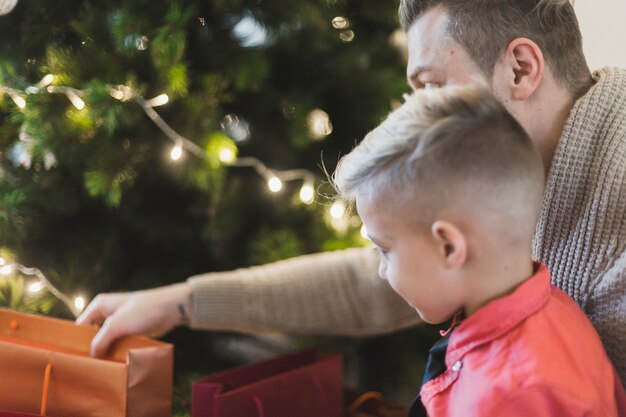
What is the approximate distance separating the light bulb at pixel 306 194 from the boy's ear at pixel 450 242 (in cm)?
60

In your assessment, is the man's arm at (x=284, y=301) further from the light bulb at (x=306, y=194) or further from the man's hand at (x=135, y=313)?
the light bulb at (x=306, y=194)

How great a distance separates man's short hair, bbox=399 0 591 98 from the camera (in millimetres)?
841

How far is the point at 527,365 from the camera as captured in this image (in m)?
0.63

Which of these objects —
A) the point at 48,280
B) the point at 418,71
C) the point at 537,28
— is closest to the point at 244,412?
the point at 48,280

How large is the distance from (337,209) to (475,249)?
1.98 feet

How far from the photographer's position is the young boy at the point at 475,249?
0.63m

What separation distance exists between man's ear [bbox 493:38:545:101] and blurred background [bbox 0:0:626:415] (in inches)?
15.6

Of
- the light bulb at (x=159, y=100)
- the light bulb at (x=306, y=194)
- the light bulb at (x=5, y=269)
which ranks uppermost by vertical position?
the light bulb at (x=159, y=100)

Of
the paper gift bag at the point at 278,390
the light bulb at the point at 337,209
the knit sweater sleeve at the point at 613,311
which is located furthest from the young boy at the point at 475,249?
the light bulb at the point at 337,209

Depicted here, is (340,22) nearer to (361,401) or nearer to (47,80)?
(47,80)

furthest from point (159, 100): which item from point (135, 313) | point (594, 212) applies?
point (594, 212)

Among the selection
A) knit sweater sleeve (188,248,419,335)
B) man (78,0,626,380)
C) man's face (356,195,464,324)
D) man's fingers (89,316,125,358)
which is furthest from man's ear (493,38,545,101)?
man's fingers (89,316,125,358)

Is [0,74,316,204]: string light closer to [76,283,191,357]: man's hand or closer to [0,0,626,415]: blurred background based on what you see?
[0,0,626,415]: blurred background

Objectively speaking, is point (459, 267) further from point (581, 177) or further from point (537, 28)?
point (537, 28)
